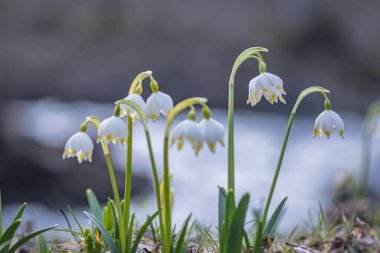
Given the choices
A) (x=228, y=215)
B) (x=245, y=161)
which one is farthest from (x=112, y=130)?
Answer: (x=245, y=161)

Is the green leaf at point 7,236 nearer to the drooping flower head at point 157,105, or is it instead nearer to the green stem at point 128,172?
the green stem at point 128,172

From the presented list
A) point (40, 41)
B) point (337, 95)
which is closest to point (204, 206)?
point (337, 95)

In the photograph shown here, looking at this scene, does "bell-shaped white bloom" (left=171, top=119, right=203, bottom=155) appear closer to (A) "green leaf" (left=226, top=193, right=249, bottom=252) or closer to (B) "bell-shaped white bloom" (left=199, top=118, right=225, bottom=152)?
(B) "bell-shaped white bloom" (left=199, top=118, right=225, bottom=152)

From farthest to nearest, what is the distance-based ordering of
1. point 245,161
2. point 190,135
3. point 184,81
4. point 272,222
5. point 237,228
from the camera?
point 184,81
point 245,161
point 272,222
point 237,228
point 190,135

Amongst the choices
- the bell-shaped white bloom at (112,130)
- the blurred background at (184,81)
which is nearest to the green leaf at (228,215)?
the bell-shaped white bloom at (112,130)

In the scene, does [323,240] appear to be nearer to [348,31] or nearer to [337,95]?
[337,95]

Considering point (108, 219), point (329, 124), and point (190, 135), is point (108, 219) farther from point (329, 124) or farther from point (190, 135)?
point (329, 124)
